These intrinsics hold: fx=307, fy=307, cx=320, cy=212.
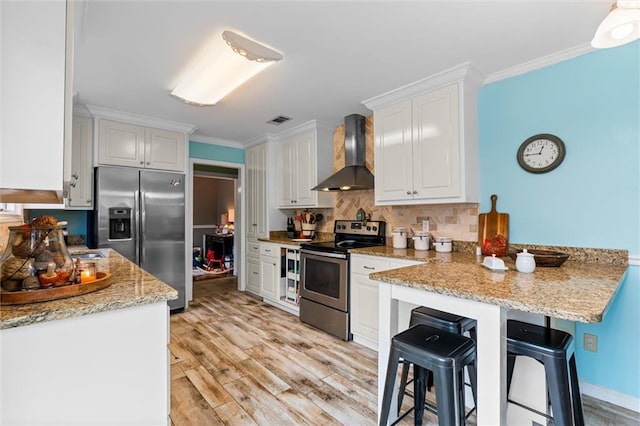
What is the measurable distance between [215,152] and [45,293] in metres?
3.83

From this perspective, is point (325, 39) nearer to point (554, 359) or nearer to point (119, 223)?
point (554, 359)

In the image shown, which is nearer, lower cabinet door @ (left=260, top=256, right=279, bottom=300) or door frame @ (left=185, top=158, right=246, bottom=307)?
lower cabinet door @ (left=260, top=256, right=279, bottom=300)

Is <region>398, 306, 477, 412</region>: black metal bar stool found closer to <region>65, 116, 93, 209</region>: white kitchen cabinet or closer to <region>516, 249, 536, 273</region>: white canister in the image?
<region>516, 249, 536, 273</region>: white canister

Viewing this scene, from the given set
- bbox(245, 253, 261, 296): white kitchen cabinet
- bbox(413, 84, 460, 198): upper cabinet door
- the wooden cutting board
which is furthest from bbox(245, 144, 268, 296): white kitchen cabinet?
the wooden cutting board

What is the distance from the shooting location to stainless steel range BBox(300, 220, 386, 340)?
296cm

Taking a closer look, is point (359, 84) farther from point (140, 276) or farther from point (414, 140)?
point (140, 276)

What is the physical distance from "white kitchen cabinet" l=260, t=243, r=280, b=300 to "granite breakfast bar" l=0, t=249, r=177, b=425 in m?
2.75

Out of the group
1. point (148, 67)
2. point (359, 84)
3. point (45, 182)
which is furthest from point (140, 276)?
point (359, 84)

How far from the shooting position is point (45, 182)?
0.95 metres

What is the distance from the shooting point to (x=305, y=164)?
4020 mm

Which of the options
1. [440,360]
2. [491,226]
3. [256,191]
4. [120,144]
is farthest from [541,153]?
[120,144]

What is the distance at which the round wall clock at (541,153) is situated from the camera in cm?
227

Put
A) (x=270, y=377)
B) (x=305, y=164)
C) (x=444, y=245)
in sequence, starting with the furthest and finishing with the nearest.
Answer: (x=305, y=164) → (x=444, y=245) → (x=270, y=377)

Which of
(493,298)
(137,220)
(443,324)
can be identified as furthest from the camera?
(137,220)
